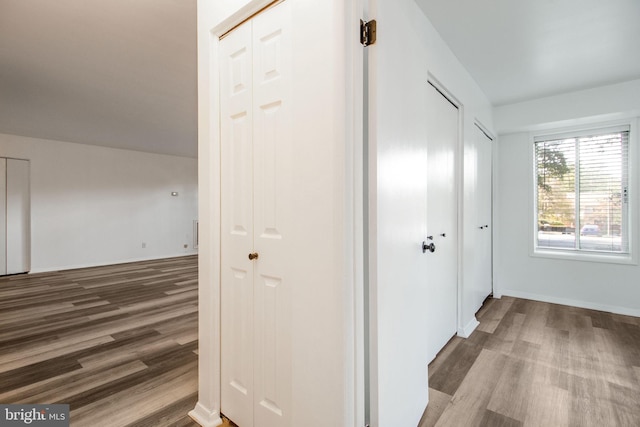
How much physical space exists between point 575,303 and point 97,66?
5.82m

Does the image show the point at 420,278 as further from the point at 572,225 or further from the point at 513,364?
the point at 572,225

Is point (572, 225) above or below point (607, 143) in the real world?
below

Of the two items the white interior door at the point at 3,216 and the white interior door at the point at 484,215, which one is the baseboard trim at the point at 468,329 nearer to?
the white interior door at the point at 484,215

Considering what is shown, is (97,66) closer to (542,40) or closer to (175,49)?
(175,49)

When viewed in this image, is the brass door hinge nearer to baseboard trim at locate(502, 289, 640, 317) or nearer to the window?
the window

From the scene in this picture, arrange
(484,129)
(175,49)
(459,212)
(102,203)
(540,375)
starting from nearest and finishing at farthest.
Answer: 1. (540,375)
2. (175,49)
3. (459,212)
4. (484,129)
5. (102,203)

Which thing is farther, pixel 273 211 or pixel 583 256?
pixel 583 256

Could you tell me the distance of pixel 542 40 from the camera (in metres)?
2.22

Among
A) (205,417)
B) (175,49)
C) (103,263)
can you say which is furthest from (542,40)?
(103,263)

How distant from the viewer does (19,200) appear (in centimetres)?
532

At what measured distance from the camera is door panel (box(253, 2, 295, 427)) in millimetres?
1251

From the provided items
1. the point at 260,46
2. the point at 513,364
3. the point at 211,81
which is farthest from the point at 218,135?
the point at 513,364

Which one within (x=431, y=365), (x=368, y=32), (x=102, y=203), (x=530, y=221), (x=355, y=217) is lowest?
(x=431, y=365)

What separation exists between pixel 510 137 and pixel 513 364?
9.65 feet
